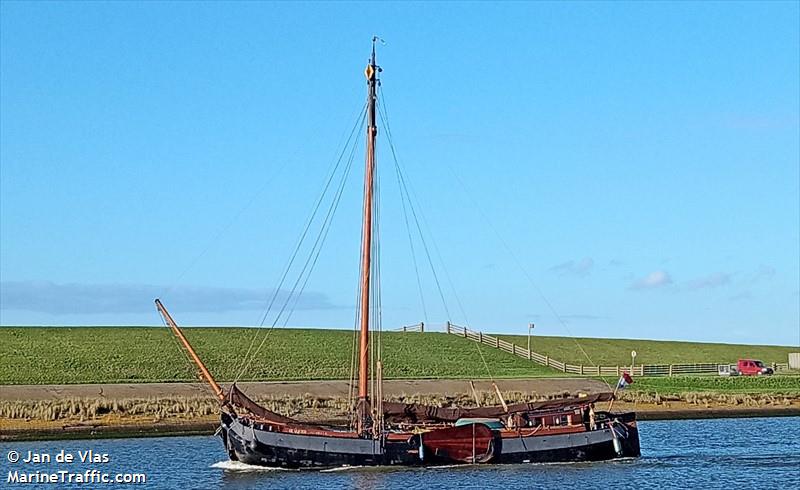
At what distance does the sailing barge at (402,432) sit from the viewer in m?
50.4

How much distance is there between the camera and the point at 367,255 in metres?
54.4

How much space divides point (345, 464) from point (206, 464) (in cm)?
591

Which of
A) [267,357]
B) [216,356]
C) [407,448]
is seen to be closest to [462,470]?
[407,448]

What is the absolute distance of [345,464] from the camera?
50438 millimetres

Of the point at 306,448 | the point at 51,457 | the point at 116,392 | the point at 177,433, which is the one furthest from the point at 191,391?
the point at 306,448

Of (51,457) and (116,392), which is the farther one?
(116,392)

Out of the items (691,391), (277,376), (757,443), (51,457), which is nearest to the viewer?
(51,457)

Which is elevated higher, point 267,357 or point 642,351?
point 642,351

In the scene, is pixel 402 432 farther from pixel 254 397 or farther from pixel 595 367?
pixel 595 367

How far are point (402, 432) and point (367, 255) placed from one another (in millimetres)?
7573

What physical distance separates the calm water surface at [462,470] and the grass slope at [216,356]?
3303 cm

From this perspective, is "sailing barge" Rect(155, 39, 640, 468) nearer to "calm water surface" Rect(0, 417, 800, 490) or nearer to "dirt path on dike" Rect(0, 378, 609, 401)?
"calm water surface" Rect(0, 417, 800, 490)

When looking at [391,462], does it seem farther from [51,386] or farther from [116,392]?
[51,386]

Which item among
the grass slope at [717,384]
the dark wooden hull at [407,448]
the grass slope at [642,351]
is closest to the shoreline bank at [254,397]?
the grass slope at [717,384]
